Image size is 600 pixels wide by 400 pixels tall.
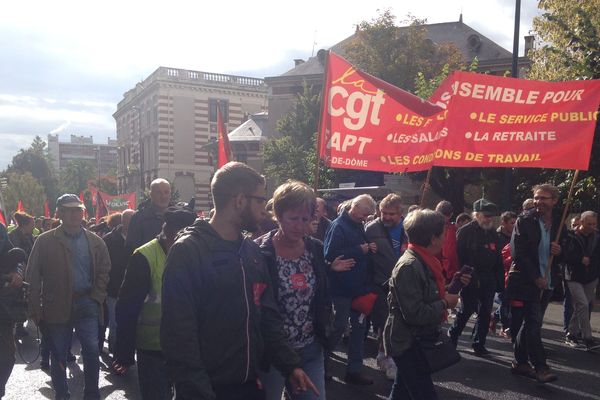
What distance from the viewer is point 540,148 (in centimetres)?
700

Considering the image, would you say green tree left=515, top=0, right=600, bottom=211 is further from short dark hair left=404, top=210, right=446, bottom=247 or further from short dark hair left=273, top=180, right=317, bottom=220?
short dark hair left=273, top=180, right=317, bottom=220

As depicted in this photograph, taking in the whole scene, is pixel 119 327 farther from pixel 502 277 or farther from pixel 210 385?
pixel 502 277

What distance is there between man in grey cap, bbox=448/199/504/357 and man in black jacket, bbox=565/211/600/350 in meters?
1.13

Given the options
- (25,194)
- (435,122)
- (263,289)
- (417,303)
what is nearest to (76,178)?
(25,194)

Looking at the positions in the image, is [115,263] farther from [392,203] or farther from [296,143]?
[296,143]

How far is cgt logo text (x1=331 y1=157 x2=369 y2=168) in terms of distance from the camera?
278 inches

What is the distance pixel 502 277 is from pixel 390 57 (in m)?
26.8

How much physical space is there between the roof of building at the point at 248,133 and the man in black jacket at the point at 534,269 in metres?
41.6

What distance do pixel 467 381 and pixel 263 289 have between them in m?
4.43

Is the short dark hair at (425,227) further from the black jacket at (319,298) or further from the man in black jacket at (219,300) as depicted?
the man in black jacket at (219,300)

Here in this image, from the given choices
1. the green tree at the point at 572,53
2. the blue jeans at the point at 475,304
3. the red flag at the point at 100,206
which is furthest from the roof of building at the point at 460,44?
the blue jeans at the point at 475,304

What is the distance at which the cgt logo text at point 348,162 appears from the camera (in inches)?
278

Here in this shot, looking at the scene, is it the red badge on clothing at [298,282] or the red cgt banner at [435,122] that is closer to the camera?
the red badge on clothing at [298,282]

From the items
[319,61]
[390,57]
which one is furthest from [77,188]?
[390,57]
